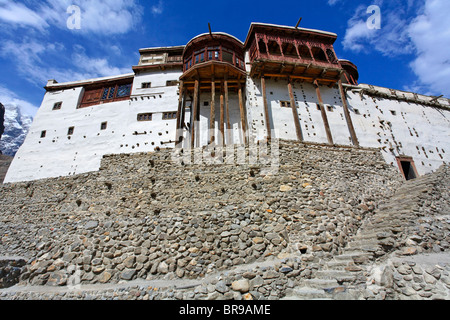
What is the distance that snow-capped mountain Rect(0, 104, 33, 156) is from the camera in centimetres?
7044

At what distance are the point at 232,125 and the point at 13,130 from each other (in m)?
111

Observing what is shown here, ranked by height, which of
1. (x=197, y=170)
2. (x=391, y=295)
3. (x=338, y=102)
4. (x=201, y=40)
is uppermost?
(x=201, y=40)

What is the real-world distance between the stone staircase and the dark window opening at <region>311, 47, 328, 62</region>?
541 inches

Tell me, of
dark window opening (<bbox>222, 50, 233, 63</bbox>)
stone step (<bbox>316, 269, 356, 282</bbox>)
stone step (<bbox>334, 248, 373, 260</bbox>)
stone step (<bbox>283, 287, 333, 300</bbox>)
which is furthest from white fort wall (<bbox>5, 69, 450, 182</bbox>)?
stone step (<bbox>283, 287, 333, 300</bbox>)

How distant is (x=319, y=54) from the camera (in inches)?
703

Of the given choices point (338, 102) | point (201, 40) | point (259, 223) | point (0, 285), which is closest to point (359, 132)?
point (338, 102)

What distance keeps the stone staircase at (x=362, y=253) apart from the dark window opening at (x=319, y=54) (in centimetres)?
Result: 1374

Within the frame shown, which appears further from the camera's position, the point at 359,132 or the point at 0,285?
the point at 359,132

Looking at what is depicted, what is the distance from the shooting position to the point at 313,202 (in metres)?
7.96

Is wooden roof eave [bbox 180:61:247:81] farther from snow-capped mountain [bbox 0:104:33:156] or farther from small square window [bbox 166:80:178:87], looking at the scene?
snow-capped mountain [bbox 0:104:33:156]

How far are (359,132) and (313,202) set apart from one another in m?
10.9

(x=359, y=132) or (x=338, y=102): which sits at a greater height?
(x=338, y=102)
